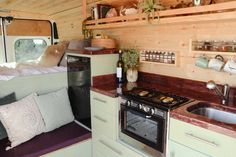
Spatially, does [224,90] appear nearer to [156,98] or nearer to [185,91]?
[185,91]

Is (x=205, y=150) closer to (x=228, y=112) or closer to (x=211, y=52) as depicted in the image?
(x=228, y=112)

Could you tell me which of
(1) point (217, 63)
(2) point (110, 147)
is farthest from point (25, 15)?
(1) point (217, 63)

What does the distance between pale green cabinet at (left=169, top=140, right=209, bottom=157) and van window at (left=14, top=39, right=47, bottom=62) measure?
3800mm

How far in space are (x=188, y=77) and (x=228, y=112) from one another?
1.80ft

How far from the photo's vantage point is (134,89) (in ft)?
6.43

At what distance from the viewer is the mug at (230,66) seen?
152 centimetres

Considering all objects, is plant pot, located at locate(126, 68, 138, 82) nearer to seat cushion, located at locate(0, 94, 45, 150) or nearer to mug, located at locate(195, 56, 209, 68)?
mug, located at locate(195, 56, 209, 68)

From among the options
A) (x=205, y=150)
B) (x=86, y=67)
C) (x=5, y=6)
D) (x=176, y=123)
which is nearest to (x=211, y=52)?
(x=176, y=123)

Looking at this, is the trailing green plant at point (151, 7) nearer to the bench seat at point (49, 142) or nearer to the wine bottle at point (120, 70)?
the wine bottle at point (120, 70)

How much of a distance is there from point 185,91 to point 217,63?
0.42 metres

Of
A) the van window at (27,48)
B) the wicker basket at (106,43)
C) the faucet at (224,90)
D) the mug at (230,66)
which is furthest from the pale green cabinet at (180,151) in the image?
the van window at (27,48)

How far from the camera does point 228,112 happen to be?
1.46 metres

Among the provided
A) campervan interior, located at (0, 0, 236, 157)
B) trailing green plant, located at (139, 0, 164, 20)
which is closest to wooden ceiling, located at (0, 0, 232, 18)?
campervan interior, located at (0, 0, 236, 157)

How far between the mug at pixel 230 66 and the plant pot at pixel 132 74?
0.95 metres
